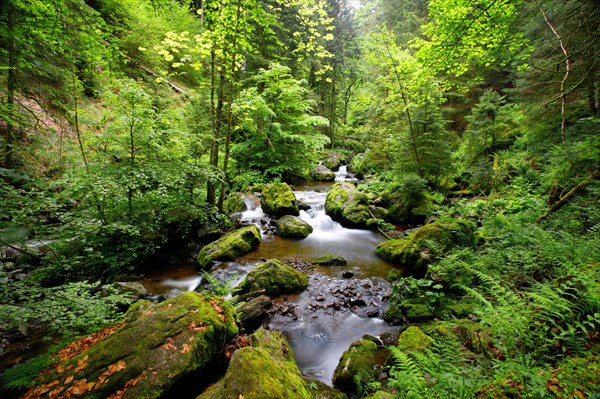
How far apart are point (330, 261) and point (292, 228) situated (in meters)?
2.24

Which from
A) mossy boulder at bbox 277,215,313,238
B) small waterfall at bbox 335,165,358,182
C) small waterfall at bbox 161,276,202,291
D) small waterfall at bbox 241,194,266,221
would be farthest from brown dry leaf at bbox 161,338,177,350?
small waterfall at bbox 335,165,358,182

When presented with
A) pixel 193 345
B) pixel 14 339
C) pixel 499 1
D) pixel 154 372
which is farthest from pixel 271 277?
pixel 499 1

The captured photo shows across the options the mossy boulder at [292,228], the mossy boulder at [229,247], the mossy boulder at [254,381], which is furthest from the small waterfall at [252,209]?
the mossy boulder at [254,381]

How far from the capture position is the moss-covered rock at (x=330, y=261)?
7.49 metres

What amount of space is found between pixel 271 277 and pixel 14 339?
4330 mm

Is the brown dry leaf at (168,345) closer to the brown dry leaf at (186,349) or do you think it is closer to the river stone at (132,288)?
the brown dry leaf at (186,349)

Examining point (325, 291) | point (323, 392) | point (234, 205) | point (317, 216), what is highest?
point (234, 205)

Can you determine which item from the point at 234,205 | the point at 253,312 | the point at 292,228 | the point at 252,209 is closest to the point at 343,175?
the point at 252,209

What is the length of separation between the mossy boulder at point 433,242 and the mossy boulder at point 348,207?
3020mm

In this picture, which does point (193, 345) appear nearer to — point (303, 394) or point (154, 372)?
point (154, 372)

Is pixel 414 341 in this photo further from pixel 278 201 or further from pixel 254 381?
pixel 278 201

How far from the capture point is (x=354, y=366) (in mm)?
3734

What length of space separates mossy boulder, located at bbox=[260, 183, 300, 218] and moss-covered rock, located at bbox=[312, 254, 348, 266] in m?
3.32

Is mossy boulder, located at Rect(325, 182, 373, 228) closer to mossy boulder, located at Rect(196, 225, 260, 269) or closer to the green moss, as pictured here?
mossy boulder, located at Rect(196, 225, 260, 269)
